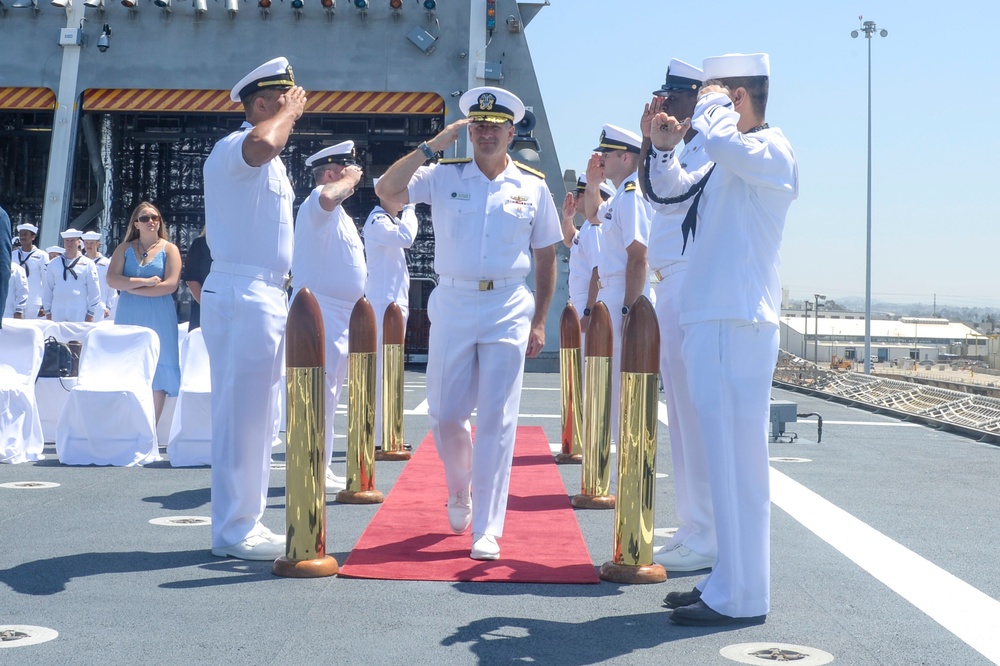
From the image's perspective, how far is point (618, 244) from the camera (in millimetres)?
7562

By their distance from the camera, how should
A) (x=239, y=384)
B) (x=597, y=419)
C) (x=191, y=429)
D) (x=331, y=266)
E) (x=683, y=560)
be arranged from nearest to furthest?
(x=683, y=560) → (x=239, y=384) → (x=597, y=419) → (x=331, y=266) → (x=191, y=429)

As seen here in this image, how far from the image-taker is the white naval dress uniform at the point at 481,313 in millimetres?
5355

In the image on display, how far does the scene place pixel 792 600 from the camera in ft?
14.7

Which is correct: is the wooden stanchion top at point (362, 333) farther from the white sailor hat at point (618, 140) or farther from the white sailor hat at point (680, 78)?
the white sailor hat at point (680, 78)

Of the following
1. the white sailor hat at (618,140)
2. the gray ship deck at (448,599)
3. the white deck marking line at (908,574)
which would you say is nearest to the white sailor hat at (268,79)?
the gray ship deck at (448,599)

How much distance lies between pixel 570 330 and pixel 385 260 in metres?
1.90

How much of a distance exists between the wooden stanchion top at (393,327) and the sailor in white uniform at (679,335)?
3.89 meters

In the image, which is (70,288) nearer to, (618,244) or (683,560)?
(618,244)

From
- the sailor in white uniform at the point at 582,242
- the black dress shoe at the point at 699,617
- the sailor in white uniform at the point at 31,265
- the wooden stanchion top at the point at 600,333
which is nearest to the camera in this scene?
the black dress shoe at the point at 699,617

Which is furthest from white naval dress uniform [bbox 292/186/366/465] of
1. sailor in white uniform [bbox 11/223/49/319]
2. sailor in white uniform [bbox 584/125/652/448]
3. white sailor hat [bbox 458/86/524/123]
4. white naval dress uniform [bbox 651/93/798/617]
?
sailor in white uniform [bbox 11/223/49/319]

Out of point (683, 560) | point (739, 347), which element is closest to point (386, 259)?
point (683, 560)

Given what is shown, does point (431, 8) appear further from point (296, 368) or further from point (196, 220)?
point (296, 368)

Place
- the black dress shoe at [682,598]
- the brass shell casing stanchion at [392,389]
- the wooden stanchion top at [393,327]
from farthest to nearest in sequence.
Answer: the wooden stanchion top at [393,327]
the brass shell casing stanchion at [392,389]
the black dress shoe at [682,598]

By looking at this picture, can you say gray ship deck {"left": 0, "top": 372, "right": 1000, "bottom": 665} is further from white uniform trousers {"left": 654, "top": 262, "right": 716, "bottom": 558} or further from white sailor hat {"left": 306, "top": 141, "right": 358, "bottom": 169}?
white sailor hat {"left": 306, "top": 141, "right": 358, "bottom": 169}
